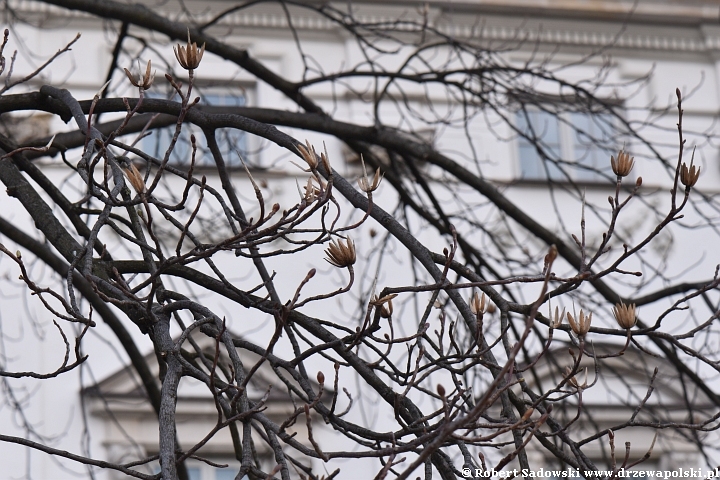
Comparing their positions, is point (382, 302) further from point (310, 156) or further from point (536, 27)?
point (536, 27)

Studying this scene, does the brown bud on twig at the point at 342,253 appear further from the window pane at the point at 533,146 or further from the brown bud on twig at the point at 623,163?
the window pane at the point at 533,146

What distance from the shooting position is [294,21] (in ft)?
31.6

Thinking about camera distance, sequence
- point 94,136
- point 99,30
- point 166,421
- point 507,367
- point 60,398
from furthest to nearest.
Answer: point 99,30 → point 60,398 → point 94,136 → point 166,421 → point 507,367

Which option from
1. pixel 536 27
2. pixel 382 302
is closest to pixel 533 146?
pixel 536 27

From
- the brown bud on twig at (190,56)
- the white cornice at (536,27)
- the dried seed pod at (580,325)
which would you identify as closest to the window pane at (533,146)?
the white cornice at (536,27)

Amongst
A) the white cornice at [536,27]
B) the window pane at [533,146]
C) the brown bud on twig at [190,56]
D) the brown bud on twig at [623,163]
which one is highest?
the white cornice at [536,27]

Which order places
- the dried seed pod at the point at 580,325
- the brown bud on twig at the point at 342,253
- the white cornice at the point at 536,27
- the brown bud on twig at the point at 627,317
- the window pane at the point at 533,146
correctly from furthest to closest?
1. the window pane at the point at 533,146
2. the white cornice at the point at 536,27
3. the brown bud on twig at the point at 627,317
4. the dried seed pod at the point at 580,325
5. the brown bud on twig at the point at 342,253

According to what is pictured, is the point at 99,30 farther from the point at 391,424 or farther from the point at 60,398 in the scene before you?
the point at 391,424

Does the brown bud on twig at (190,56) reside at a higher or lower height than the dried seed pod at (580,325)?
higher

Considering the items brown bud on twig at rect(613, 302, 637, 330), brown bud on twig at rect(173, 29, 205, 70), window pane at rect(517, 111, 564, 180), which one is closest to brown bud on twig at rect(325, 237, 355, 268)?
brown bud on twig at rect(173, 29, 205, 70)

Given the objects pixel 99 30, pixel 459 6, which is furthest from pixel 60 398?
pixel 459 6

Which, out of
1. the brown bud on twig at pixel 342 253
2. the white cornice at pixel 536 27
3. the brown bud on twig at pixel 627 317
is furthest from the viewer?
the white cornice at pixel 536 27

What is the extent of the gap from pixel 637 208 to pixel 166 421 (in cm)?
756

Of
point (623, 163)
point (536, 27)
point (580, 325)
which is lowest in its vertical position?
point (580, 325)
